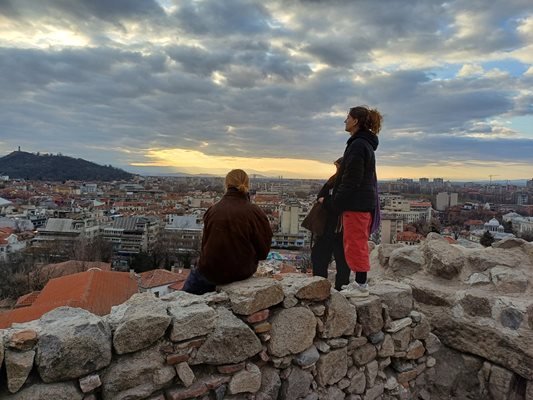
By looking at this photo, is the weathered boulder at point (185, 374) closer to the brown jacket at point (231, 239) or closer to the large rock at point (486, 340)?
the brown jacket at point (231, 239)

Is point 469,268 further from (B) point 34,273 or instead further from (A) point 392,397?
(B) point 34,273

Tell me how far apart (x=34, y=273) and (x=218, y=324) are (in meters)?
26.3

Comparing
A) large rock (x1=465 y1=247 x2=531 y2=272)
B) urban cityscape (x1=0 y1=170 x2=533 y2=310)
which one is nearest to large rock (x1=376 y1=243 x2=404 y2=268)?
large rock (x1=465 y1=247 x2=531 y2=272)

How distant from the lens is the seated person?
109 inches

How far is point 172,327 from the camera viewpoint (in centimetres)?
229

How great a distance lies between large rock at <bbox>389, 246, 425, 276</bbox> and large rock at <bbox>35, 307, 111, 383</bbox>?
3367 millimetres

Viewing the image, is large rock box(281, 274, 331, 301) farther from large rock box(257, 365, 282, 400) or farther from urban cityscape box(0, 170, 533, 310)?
urban cityscape box(0, 170, 533, 310)

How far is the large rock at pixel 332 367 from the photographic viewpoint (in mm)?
2865

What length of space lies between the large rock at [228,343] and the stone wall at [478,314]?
2.04 metres

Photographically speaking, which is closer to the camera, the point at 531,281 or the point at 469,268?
the point at 531,281

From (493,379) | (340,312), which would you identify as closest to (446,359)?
(493,379)

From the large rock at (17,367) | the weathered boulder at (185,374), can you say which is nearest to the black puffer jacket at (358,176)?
the weathered boulder at (185,374)

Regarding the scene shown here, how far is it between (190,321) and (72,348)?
63cm

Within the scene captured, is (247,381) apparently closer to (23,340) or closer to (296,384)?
(296,384)
